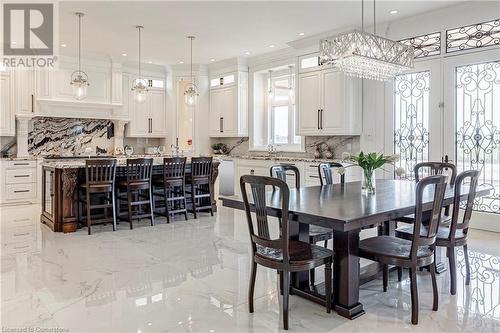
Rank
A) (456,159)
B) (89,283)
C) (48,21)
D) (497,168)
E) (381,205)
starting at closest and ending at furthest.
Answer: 1. (381,205)
2. (89,283)
3. (497,168)
4. (456,159)
5. (48,21)

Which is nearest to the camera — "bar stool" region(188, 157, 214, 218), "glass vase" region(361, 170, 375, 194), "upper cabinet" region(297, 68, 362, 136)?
"glass vase" region(361, 170, 375, 194)

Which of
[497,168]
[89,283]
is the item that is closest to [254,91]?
[497,168]

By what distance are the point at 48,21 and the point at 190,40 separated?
2308 mm

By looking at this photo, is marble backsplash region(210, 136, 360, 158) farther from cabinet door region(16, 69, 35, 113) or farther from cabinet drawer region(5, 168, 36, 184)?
cabinet door region(16, 69, 35, 113)

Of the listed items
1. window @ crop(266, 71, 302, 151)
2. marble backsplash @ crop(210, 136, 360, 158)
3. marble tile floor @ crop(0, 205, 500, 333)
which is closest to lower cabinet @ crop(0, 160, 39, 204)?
marble tile floor @ crop(0, 205, 500, 333)

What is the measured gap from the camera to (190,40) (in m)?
7.12

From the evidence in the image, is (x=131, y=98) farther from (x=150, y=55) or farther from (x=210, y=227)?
(x=210, y=227)

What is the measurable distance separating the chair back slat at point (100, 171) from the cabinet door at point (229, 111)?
3.82m

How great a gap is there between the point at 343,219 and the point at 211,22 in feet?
15.1

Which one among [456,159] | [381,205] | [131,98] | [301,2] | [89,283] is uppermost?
[301,2]

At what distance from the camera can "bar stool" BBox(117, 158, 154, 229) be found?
546cm

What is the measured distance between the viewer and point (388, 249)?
282 centimetres

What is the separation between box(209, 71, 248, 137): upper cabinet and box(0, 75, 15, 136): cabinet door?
4.15 meters

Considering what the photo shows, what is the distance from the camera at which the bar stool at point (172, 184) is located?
587 centimetres
